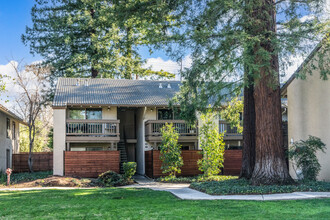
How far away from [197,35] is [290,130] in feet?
27.8

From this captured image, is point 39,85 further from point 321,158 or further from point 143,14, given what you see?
point 321,158

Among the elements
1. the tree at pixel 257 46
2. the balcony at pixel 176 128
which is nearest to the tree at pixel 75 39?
the balcony at pixel 176 128

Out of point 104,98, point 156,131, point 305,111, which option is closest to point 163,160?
point 156,131

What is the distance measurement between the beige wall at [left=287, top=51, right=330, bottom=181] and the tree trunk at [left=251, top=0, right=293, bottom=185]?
232cm

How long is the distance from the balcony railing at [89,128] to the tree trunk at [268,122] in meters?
11.2

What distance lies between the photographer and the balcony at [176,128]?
22969 mm

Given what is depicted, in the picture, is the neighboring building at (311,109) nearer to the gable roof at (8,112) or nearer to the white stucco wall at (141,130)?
the white stucco wall at (141,130)

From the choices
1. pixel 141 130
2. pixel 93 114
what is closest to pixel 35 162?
pixel 93 114

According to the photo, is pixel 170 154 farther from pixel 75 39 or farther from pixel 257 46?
pixel 75 39

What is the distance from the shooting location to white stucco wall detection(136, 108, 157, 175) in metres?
24.4

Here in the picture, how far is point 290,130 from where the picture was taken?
18000mm

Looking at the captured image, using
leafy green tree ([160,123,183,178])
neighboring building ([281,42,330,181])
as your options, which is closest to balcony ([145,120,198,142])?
leafy green tree ([160,123,183,178])

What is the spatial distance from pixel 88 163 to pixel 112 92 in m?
5.60

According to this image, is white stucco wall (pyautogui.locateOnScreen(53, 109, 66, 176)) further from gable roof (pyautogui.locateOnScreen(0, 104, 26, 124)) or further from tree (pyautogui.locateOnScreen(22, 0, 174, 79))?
tree (pyautogui.locateOnScreen(22, 0, 174, 79))
